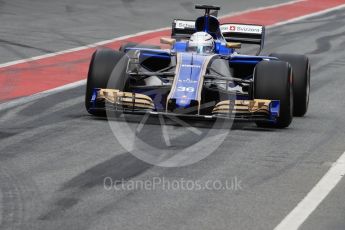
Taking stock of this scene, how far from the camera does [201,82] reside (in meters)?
13.5

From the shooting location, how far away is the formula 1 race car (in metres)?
13.3

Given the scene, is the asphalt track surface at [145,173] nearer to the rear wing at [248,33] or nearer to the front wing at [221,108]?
the front wing at [221,108]

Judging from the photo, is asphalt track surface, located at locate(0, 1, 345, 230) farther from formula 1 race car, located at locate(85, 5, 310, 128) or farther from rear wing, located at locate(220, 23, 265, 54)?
rear wing, located at locate(220, 23, 265, 54)

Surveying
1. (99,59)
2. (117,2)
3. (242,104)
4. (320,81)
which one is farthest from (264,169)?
(117,2)

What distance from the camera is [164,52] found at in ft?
47.8

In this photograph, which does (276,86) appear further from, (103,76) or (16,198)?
(16,198)

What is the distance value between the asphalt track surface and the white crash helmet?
1450mm

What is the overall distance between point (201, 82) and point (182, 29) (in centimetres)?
352

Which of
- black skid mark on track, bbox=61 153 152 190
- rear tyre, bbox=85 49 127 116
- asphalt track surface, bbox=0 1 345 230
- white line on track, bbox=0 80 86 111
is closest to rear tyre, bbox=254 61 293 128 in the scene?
asphalt track surface, bbox=0 1 345 230

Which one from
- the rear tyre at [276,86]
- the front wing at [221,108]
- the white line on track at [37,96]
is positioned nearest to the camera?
the front wing at [221,108]

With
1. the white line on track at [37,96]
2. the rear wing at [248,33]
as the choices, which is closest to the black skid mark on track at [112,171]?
the white line on track at [37,96]

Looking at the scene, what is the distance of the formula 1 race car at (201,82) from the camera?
43.6 feet

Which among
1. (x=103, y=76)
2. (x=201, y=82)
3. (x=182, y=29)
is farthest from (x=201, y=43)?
(x=182, y=29)

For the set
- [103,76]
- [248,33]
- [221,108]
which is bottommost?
[221,108]
